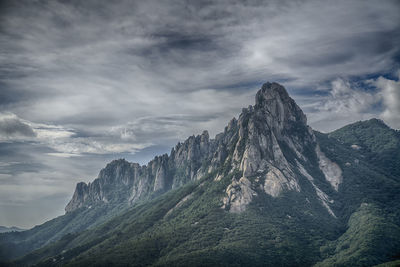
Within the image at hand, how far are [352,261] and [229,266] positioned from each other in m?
75.9

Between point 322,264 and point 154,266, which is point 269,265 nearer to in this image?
point 322,264

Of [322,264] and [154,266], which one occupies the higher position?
[154,266]

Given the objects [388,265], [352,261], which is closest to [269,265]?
[352,261]

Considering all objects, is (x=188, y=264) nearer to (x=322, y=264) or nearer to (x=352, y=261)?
(x=322, y=264)

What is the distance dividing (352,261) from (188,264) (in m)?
101

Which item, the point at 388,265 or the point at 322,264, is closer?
the point at 388,265

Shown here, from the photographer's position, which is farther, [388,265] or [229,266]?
[229,266]

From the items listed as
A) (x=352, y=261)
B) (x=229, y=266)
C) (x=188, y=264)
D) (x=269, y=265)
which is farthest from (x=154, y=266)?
(x=352, y=261)

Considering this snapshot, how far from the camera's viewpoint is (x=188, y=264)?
192750 millimetres

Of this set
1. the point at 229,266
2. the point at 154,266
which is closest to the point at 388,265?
the point at 229,266

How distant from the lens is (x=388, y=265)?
170000mm

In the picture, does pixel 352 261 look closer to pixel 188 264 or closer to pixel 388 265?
pixel 388 265

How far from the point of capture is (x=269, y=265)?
199125 mm

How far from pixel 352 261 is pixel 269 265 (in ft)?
165
